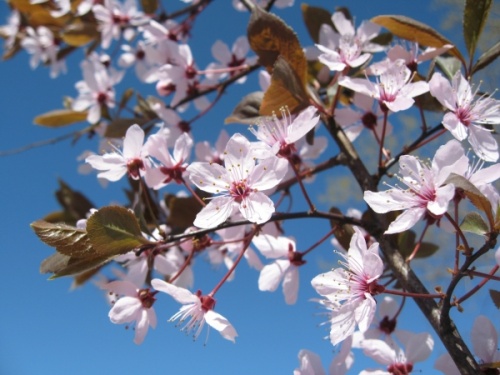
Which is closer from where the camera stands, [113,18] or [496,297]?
[496,297]

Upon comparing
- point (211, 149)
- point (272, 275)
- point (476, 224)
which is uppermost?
point (476, 224)

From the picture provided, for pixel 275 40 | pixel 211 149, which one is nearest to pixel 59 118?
pixel 211 149

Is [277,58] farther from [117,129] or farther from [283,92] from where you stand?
[117,129]

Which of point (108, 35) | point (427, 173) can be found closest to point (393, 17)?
point (427, 173)

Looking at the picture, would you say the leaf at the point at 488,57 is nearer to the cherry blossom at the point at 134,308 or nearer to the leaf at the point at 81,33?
the cherry blossom at the point at 134,308

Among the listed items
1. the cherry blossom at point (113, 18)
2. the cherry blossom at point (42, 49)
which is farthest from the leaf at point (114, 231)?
the cherry blossom at point (42, 49)

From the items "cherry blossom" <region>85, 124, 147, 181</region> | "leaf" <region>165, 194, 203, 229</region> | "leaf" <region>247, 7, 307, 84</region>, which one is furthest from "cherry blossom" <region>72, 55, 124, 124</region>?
"leaf" <region>247, 7, 307, 84</region>

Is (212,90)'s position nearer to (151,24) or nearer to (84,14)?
(151,24)
